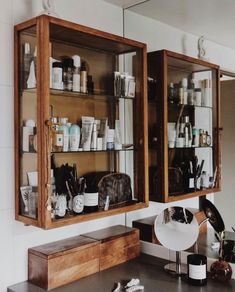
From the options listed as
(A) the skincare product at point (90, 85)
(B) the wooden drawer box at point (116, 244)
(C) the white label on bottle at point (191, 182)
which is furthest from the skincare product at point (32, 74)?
(C) the white label on bottle at point (191, 182)

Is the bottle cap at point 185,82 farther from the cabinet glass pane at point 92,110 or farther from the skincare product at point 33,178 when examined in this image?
the skincare product at point 33,178

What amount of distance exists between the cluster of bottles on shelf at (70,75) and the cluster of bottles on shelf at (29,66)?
7 cm

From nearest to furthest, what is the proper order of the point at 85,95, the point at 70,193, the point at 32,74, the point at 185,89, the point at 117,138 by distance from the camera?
the point at 32,74, the point at 70,193, the point at 85,95, the point at 117,138, the point at 185,89

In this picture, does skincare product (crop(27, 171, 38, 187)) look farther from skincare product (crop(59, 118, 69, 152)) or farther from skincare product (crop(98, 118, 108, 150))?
skincare product (crop(98, 118, 108, 150))

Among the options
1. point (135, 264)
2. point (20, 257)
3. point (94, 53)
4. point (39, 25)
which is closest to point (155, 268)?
point (135, 264)

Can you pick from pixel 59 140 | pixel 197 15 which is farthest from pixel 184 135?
pixel 59 140

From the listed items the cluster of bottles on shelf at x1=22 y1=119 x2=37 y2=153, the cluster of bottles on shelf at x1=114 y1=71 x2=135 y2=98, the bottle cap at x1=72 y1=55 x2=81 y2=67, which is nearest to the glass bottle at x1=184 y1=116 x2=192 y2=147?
the cluster of bottles on shelf at x1=114 y1=71 x2=135 y2=98

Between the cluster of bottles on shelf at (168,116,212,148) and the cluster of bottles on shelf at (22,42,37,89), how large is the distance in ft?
2.51

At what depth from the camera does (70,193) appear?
1579 millimetres

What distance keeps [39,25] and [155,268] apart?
48.6 inches

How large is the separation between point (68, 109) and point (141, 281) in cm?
85

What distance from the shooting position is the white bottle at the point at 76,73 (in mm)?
1611

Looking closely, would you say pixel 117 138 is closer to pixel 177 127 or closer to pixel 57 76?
pixel 177 127

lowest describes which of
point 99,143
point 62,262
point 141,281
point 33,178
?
point 141,281
